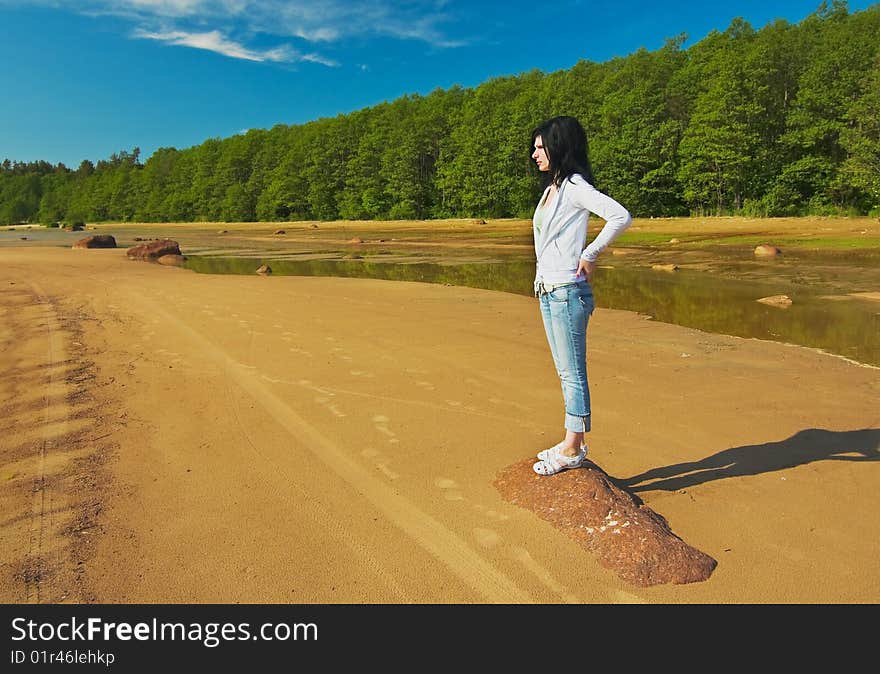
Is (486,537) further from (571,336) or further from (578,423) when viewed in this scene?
(571,336)

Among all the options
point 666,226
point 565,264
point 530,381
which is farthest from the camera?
point 666,226

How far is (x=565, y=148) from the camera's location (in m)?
3.09

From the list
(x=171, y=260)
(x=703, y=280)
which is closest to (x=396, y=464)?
(x=703, y=280)

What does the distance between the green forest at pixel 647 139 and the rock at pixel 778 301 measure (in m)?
25.4

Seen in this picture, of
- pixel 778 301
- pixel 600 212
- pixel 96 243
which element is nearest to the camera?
pixel 600 212

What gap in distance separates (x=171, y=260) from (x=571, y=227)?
83.8 ft

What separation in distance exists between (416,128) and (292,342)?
62841 millimetres

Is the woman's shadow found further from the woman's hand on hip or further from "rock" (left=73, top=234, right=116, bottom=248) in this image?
"rock" (left=73, top=234, right=116, bottom=248)

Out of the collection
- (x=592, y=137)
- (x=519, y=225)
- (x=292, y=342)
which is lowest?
(x=292, y=342)

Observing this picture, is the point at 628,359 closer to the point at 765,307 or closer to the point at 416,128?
the point at 765,307

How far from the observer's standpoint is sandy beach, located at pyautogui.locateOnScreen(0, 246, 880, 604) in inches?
108

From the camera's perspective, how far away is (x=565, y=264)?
312 cm

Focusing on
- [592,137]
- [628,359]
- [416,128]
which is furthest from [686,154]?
[628,359]
